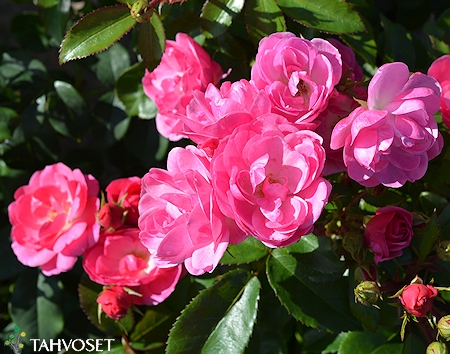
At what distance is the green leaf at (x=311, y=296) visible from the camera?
0.83 meters

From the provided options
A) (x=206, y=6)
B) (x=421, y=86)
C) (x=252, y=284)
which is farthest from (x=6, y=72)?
(x=421, y=86)

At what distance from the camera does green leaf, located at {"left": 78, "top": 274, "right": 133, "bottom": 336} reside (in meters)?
1.03

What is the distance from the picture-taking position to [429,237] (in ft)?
2.32

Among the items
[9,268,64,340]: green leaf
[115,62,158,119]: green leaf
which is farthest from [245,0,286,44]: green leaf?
[9,268,64,340]: green leaf

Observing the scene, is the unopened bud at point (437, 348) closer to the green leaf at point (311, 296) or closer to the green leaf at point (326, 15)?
the green leaf at point (311, 296)

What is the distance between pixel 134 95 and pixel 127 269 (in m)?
0.43

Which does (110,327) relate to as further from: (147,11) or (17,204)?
(147,11)

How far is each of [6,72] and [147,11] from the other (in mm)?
700

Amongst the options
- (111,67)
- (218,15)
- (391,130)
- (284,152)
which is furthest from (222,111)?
(111,67)

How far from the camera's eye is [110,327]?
1051mm

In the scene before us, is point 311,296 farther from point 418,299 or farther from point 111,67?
point 111,67

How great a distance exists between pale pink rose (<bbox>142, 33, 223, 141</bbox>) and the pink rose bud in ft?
0.55

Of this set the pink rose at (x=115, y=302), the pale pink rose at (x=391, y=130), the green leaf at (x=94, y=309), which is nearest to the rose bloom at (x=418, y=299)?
the pale pink rose at (x=391, y=130)

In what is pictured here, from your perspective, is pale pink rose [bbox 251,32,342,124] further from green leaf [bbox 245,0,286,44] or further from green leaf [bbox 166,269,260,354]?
green leaf [bbox 166,269,260,354]
